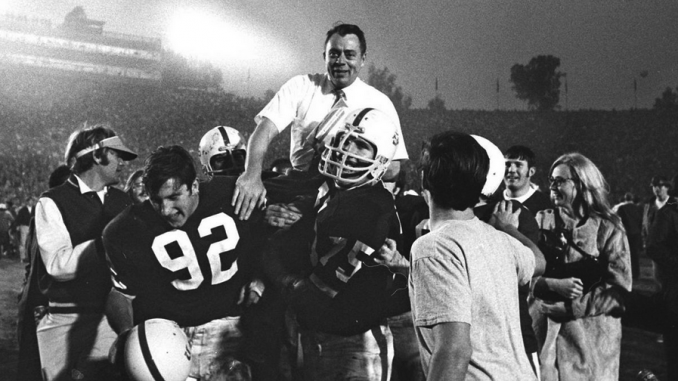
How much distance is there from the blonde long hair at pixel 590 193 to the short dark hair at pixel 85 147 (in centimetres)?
282

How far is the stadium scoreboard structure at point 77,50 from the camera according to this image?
105 feet

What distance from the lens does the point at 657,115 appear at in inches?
1542

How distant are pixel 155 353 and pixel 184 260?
52cm

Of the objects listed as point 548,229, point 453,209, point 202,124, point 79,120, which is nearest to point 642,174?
point 202,124

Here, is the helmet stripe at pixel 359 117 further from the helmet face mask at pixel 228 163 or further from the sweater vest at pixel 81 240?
the sweater vest at pixel 81 240

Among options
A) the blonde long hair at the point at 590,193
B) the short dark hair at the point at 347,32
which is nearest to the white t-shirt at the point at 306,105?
the short dark hair at the point at 347,32

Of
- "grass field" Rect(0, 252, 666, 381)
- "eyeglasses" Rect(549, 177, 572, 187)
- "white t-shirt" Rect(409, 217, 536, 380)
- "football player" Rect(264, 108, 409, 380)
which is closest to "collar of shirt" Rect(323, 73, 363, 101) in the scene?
"football player" Rect(264, 108, 409, 380)

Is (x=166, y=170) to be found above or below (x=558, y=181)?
above

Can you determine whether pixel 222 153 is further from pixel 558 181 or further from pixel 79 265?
pixel 558 181

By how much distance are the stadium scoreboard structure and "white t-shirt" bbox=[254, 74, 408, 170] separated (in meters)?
31.0

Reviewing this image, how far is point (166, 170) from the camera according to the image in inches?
116

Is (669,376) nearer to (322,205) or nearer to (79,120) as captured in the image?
(322,205)

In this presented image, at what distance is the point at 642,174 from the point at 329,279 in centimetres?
3116

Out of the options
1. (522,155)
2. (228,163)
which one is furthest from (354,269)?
(522,155)
